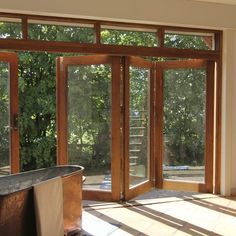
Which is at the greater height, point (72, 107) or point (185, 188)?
point (72, 107)

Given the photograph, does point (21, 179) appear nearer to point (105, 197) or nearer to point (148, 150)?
point (105, 197)

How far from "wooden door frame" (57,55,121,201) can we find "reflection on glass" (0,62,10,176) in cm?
75

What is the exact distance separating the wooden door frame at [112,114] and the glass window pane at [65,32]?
296 millimetres

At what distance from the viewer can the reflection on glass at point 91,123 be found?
5.21 m

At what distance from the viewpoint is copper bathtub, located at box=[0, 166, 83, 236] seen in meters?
2.93

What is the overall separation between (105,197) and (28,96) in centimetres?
306

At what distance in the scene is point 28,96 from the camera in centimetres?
737

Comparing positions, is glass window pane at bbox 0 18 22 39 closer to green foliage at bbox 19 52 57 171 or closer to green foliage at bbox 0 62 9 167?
green foliage at bbox 0 62 9 167

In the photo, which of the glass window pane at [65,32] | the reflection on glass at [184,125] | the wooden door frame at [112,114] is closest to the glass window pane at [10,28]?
the glass window pane at [65,32]

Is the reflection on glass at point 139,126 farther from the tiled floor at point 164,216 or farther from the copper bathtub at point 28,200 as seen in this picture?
the copper bathtub at point 28,200

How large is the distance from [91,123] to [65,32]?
1.28m

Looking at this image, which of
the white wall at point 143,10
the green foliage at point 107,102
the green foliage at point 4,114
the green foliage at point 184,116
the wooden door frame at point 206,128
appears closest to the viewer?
the white wall at point 143,10

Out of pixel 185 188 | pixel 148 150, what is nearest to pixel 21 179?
pixel 148 150

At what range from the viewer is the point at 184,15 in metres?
5.15
